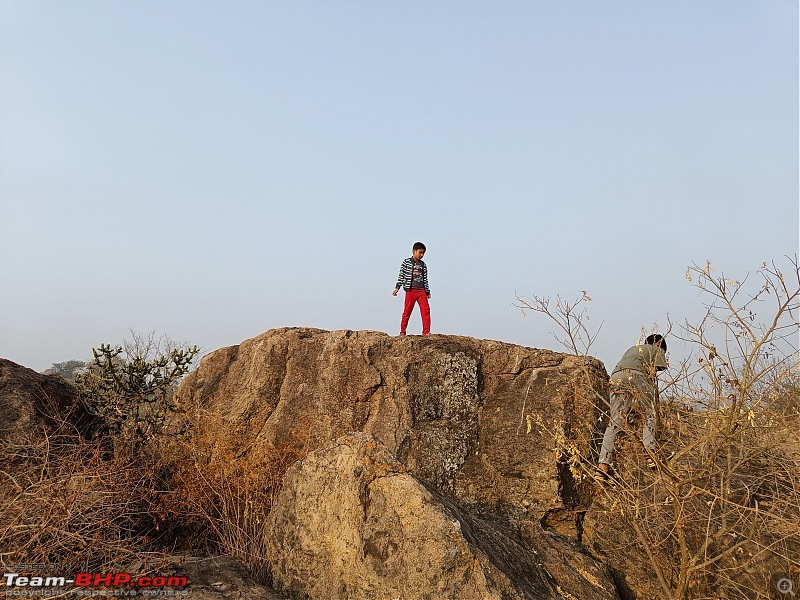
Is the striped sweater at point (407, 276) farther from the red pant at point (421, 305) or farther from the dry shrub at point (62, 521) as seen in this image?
the dry shrub at point (62, 521)

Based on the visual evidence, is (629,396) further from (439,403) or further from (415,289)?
(415,289)

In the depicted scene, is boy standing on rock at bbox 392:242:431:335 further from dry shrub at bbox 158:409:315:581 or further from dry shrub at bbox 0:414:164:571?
dry shrub at bbox 0:414:164:571

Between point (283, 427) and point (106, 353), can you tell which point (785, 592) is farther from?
point (106, 353)

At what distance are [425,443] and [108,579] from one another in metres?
3.06

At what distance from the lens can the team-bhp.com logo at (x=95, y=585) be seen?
3494mm

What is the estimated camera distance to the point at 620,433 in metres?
5.96

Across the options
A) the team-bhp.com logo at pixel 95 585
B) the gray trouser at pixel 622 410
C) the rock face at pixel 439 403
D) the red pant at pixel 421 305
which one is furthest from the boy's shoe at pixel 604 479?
A: the red pant at pixel 421 305

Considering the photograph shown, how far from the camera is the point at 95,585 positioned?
367cm

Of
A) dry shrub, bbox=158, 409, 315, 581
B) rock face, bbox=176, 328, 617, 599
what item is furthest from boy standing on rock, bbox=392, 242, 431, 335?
dry shrub, bbox=158, 409, 315, 581

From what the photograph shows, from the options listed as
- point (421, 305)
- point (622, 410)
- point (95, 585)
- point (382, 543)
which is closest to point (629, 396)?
point (622, 410)

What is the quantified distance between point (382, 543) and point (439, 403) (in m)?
2.39

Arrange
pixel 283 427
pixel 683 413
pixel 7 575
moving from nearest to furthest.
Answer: pixel 7 575 < pixel 683 413 < pixel 283 427

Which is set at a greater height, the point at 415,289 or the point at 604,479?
the point at 415,289

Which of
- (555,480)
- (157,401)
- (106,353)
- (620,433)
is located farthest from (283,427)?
(620,433)
